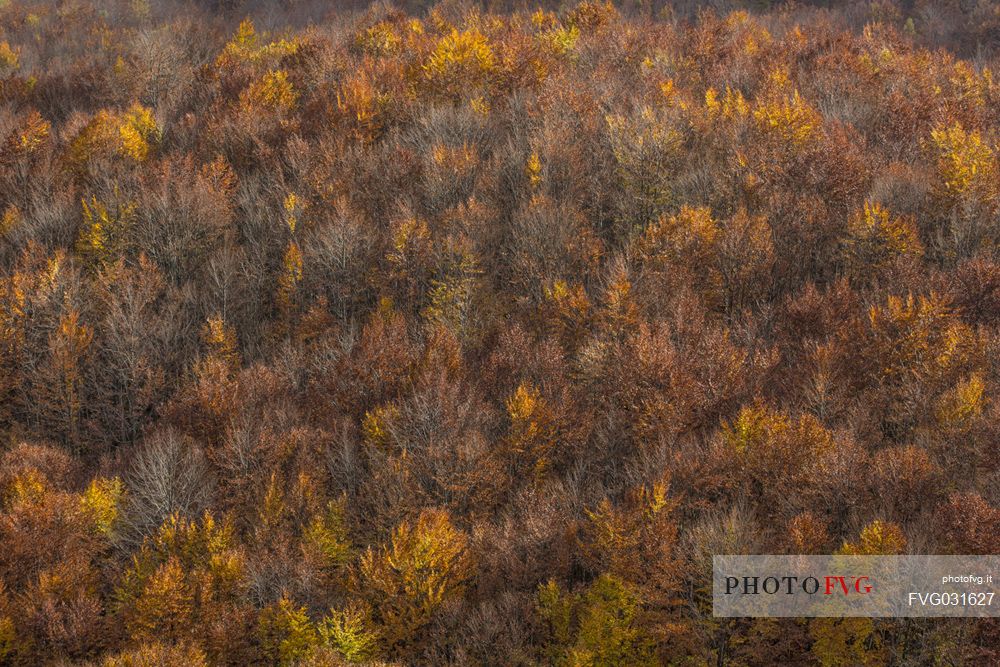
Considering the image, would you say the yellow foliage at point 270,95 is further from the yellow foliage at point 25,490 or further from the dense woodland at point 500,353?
the yellow foliage at point 25,490

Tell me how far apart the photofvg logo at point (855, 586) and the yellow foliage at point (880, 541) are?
A: 73 cm

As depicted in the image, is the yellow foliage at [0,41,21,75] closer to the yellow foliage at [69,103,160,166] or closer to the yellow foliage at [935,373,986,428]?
the yellow foliage at [69,103,160,166]

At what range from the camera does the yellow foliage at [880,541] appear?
1683 inches

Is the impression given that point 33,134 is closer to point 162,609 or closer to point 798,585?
point 162,609

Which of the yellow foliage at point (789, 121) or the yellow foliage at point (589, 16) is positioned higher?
the yellow foliage at point (589, 16)

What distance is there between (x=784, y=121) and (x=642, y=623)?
135 feet

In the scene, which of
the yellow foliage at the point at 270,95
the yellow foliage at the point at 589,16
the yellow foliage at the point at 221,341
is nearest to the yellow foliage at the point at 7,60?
the yellow foliage at the point at 270,95

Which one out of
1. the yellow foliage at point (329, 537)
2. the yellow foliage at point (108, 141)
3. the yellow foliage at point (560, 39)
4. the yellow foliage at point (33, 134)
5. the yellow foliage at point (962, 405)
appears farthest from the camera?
the yellow foliage at point (560, 39)

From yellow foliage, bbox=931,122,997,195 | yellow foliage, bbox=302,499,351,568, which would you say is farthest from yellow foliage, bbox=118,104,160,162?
yellow foliage, bbox=931,122,997,195

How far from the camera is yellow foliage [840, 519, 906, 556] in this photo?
→ 42.8m

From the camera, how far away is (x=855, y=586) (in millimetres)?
42219

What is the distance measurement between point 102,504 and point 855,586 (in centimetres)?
3941

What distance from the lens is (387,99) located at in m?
87.2

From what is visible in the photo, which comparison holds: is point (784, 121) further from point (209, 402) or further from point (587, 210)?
point (209, 402)
